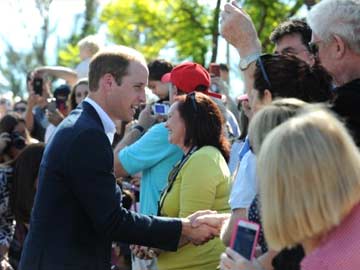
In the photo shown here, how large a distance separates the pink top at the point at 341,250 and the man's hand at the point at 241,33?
1.74m

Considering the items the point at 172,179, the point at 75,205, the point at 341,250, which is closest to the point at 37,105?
the point at 172,179

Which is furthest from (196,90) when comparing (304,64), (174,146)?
(304,64)

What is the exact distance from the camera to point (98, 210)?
14.9 feet

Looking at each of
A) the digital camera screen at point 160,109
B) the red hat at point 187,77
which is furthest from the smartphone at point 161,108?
the red hat at point 187,77

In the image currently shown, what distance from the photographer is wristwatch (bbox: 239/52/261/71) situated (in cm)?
437

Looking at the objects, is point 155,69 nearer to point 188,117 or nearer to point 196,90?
point 196,90

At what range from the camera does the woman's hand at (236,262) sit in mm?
3186

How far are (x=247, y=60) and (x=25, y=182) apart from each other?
326cm

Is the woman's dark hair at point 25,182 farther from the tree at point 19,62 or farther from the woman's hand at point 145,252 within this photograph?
the tree at point 19,62

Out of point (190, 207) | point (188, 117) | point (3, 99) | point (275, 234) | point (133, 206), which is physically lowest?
point (3, 99)

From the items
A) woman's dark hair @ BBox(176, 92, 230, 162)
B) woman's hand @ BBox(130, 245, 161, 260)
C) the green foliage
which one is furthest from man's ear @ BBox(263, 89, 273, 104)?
the green foliage

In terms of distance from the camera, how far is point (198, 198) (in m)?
5.25

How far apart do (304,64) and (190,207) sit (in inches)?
58.8

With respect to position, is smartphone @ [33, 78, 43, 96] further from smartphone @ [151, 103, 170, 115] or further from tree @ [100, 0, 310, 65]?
tree @ [100, 0, 310, 65]
